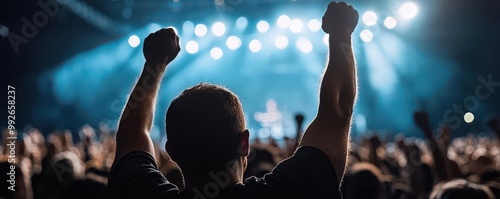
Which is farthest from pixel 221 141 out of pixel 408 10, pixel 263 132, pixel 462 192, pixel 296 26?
pixel 263 132

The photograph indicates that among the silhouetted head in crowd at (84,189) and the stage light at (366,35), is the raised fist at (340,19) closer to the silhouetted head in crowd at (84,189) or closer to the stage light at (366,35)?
the silhouetted head in crowd at (84,189)

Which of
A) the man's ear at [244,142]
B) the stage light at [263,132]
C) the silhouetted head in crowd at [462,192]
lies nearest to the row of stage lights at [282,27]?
the stage light at [263,132]

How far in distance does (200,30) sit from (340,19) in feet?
53.2

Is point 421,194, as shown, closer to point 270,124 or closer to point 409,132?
point 409,132

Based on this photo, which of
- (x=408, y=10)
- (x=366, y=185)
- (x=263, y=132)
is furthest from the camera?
(x=263, y=132)

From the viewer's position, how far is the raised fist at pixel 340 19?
1705mm

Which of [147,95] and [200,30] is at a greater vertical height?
[200,30]

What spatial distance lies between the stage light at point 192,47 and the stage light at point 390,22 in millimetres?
6855

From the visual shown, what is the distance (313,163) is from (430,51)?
17.9 meters

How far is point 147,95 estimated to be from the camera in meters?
1.93

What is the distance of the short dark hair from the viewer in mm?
1573

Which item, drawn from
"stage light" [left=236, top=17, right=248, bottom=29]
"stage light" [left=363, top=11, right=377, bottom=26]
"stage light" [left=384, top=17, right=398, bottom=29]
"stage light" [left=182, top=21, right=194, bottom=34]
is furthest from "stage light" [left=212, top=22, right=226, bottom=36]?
"stage light" [left=384, top=17, right=398, bottom=29]

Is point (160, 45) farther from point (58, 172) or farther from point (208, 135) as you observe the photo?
point (58, 172)

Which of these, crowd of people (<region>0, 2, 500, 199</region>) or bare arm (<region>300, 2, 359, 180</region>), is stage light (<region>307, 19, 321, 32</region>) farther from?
bare arm (<region>300, 2, 359, 180</region>)
